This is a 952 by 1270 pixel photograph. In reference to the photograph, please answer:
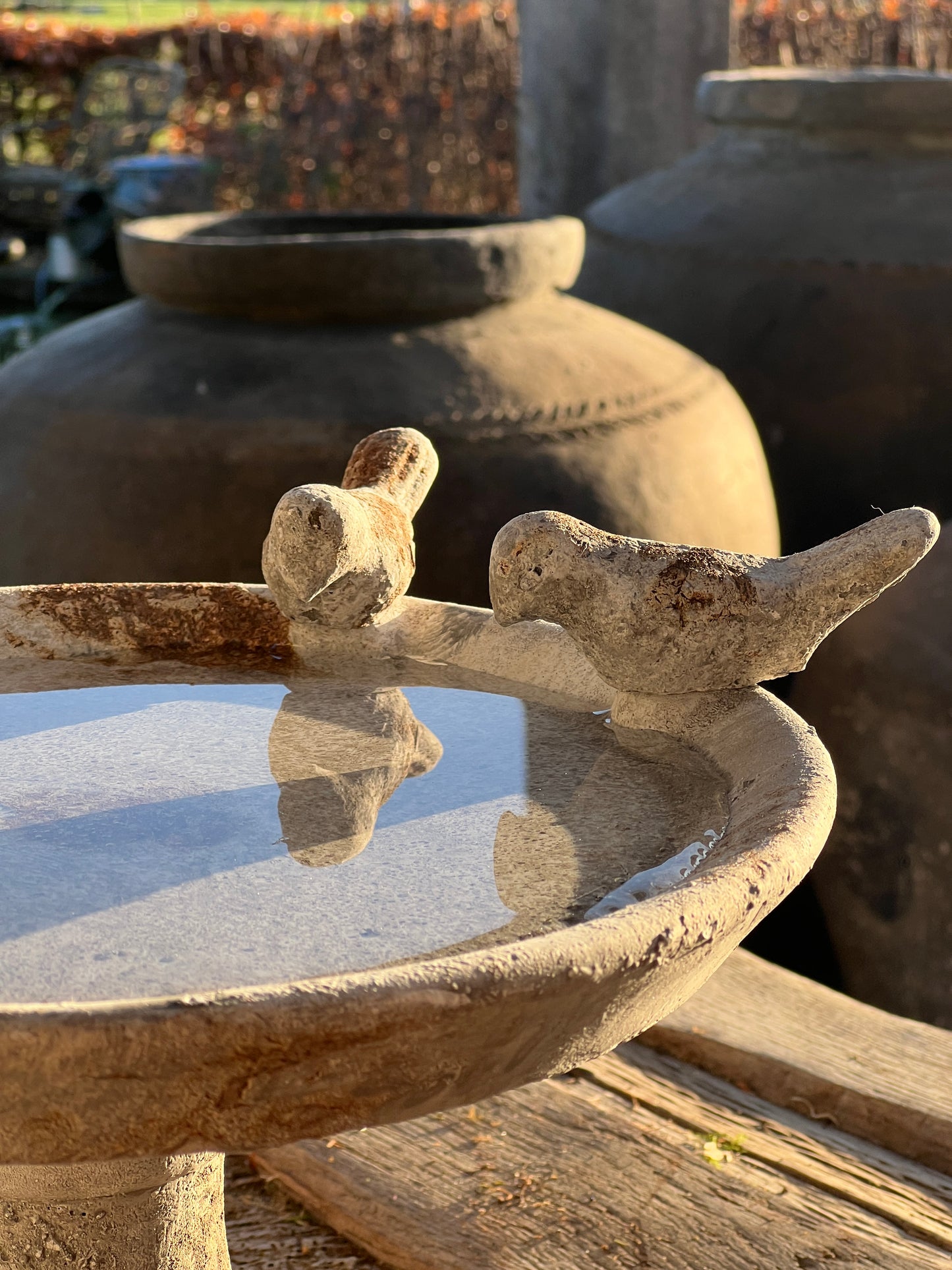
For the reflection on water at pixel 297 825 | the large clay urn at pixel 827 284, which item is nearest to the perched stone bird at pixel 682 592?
the reflection on water at pixel 297 825

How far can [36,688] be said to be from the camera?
1545 mm

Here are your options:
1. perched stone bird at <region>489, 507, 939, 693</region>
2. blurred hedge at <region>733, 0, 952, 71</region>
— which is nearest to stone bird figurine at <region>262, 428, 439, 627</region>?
perched stone bird at <region>489, 507, 939, 693</region>

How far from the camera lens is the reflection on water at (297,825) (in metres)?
1.03

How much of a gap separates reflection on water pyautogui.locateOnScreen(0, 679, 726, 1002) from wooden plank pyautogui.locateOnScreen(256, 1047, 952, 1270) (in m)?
0.70

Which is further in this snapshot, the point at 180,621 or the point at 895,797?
the point at 895,797

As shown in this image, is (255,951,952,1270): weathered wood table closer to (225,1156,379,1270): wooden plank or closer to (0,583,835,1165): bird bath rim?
(225,1156,379,1270): wooden plank

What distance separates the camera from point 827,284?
11.9 feet

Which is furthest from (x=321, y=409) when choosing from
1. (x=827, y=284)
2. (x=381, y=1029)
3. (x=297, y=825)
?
(x=381, y=1029)

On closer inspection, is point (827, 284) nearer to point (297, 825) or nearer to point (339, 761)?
point (339, 761)

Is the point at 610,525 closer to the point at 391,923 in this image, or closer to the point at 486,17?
the point at 391,923

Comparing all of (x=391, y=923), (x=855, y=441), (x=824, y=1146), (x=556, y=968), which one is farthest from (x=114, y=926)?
(x=855, y=441)

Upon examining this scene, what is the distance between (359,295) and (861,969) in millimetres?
1557

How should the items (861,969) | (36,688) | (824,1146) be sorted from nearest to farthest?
(36,688) < (824,1146) < (861,969)

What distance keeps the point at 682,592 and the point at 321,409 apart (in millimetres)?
1299
